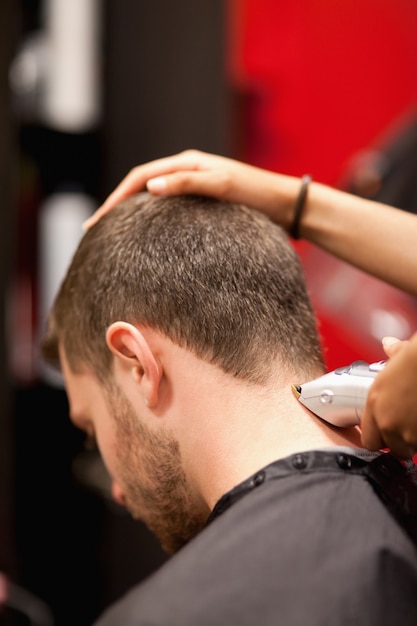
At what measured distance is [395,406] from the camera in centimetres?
90

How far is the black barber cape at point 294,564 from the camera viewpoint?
80 cm

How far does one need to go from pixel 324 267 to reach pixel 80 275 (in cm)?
159

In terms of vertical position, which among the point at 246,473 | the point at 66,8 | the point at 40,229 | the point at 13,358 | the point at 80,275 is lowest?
the point at 13,358

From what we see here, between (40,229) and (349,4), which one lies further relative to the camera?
(349,4)

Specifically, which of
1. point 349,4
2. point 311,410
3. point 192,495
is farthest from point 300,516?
point 349,4

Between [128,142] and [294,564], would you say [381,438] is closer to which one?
[294,564]

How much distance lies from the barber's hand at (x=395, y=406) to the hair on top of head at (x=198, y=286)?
0.60 feet

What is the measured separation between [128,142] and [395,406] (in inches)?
86.7

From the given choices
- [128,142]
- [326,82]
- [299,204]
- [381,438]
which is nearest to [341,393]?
[381,438]

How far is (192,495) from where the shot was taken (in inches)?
45.5

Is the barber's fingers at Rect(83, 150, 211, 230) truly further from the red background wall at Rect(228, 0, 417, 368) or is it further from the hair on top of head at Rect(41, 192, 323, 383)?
the red background wall at Rect(228, 0, 417, 368)

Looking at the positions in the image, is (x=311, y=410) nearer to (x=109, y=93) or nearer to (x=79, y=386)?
(x=79, y=386)

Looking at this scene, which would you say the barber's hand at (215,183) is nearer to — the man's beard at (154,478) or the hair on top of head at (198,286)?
the hair on top of head at (198,286)

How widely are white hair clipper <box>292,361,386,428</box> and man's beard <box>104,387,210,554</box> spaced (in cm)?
23
